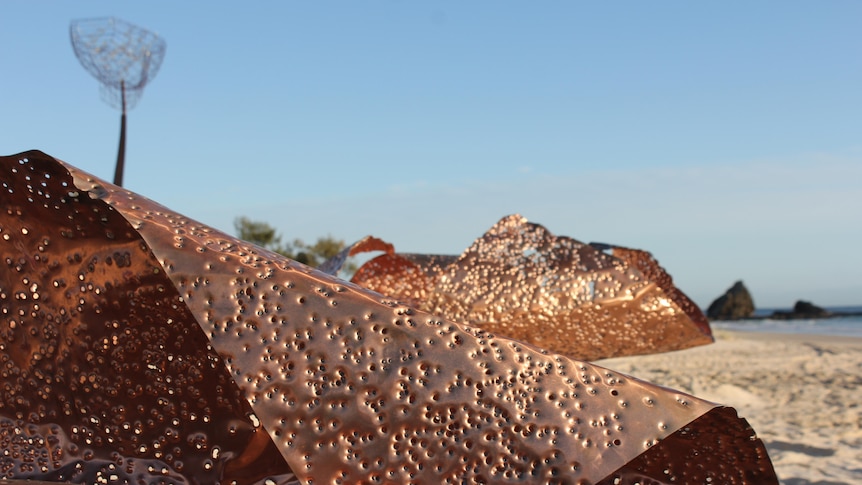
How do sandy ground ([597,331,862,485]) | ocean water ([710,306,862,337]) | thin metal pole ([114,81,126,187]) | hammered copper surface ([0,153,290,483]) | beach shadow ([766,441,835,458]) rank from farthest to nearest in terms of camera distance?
1. ocean water ([710,306,862,337])
2. thin metal pole ([114,81,126,187])
3. beach shadow ([766,441,835,458])
4. sandy ground ([597,331,862,485])
5. hammered copper surface ([0,153,290,483])

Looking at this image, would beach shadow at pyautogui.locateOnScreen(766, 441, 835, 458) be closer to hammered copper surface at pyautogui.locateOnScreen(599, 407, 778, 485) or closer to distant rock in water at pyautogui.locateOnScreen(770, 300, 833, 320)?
hammered copper surface at pyautogui.locateOnScreen(599, 407, 778, 485)

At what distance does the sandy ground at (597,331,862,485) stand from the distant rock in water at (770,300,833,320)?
67.7 ft

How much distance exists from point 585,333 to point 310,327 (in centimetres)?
130

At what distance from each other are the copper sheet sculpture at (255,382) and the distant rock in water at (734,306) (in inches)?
1177

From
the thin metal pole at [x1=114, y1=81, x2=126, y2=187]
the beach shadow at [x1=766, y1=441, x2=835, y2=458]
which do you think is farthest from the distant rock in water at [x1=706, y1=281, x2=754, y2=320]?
the beach shadow at [x1=766, y1=441, x2=835, y2=458]

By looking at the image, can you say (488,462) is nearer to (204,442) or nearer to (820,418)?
(204,442)

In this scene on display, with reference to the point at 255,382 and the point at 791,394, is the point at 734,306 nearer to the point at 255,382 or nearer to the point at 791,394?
the point at 791,394

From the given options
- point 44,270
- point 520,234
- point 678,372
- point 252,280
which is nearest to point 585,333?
point 520,234

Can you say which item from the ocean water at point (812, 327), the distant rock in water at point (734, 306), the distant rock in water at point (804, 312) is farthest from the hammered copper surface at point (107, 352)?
the distant rock in water at point (734, 306)

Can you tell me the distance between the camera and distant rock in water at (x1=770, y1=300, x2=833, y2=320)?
27.0m

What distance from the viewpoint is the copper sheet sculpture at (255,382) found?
41.8 inches

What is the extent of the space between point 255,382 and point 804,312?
103 ft

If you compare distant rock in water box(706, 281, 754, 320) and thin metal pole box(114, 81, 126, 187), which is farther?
distant rock in water box(706, 281, 754, 320)

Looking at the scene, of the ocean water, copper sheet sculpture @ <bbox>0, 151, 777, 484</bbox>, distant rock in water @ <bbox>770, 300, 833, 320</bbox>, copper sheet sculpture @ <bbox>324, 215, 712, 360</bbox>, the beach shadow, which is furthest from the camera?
distant rock in water @ <bbox>770, 300, 833, 320</bbox>
